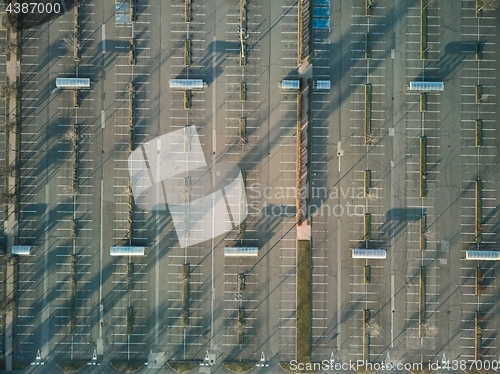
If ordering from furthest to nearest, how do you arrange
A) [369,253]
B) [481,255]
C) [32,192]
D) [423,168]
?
[32,192] → [423,168] → [369,253] → [481,255]

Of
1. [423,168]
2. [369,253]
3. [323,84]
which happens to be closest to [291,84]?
[323,84]

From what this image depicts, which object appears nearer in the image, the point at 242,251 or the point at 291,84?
the point at 242,251

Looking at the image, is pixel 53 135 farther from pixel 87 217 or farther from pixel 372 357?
pixel 372 357

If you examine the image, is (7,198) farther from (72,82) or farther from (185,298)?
(185,298)

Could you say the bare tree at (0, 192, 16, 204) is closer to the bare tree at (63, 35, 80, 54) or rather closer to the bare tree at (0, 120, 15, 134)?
the bare tree at (0, 120, 15, 134)

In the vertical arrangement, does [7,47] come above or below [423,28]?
below

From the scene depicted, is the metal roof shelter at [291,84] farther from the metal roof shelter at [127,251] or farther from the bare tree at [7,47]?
the bare tree at [7,47]
